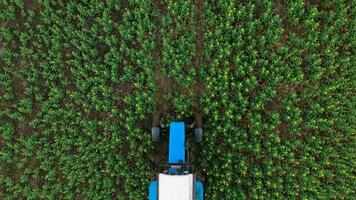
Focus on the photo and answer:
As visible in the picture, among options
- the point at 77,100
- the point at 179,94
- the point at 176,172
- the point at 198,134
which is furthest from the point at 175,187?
the point at 77,100

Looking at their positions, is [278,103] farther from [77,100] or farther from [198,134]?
[77,100]

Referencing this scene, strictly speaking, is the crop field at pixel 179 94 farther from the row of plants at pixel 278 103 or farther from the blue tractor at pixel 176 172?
the blue tractor at pixel 176 172

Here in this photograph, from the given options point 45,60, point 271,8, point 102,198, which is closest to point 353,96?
point 271,8

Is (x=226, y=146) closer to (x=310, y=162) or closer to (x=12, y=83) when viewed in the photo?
(x=310, y=162)

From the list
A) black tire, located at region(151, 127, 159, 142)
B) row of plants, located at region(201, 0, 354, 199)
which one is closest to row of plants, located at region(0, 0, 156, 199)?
black tire, located at region(151, 127, 159, 142)

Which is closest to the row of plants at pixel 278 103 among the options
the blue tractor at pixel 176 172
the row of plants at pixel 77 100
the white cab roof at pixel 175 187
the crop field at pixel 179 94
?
the crop field at pixel 179 94

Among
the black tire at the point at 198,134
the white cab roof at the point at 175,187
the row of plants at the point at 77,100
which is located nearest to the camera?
the white cab roof at the point at 175,187

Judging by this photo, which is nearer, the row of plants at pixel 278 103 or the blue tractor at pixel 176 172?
the blue tractor at pixel 176 172
